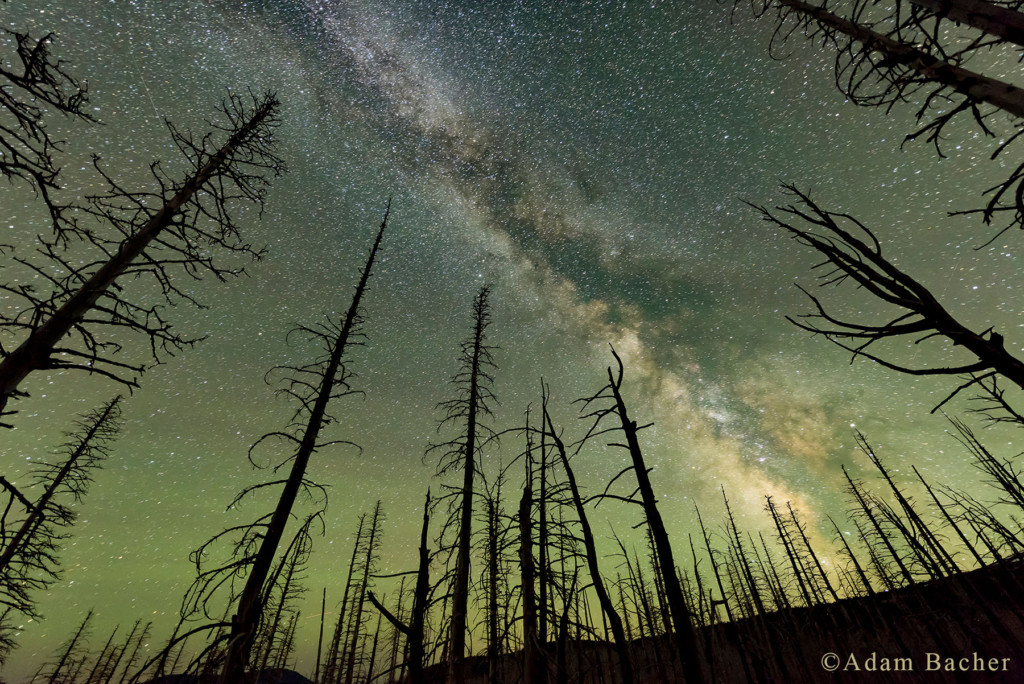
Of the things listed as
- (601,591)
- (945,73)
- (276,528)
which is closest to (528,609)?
(601,591)

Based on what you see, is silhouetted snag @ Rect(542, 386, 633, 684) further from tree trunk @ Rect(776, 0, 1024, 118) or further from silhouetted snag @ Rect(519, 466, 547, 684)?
tree trunk @ Rect(776, 0, 1024, 118)

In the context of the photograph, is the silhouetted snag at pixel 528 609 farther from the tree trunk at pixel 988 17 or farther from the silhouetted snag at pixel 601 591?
the tree trunk at pixel 988 17

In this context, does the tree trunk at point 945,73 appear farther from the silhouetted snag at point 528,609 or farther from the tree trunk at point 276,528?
the tree trunk at point 276,528

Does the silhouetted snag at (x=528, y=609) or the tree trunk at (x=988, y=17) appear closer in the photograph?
the tree trunk at (x=988, y=17)

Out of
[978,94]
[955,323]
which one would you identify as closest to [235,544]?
[955,323]

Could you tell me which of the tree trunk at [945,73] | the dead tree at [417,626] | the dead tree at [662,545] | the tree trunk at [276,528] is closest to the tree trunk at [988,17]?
the tree trunk at [945,73]

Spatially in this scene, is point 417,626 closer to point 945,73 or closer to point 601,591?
point 601,591

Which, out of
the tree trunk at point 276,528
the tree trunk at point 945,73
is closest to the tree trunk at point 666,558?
the tree trunk at point 945,73

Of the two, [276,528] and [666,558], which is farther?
[276,528]

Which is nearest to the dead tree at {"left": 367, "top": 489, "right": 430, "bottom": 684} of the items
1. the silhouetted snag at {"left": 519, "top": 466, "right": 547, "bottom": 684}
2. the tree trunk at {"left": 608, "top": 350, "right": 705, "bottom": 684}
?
the silhouetted snag at {"left": 519, "top": 466, "right": 547, "bottom": 684}

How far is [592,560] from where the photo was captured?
4848 millimetres

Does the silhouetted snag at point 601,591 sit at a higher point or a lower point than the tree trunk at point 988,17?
lower

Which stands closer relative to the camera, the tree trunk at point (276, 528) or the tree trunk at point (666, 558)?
the tree trunk at point (666, 558)

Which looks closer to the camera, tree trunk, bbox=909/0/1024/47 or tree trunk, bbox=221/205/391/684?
tree trunk, bbox=909/0/1024/47
